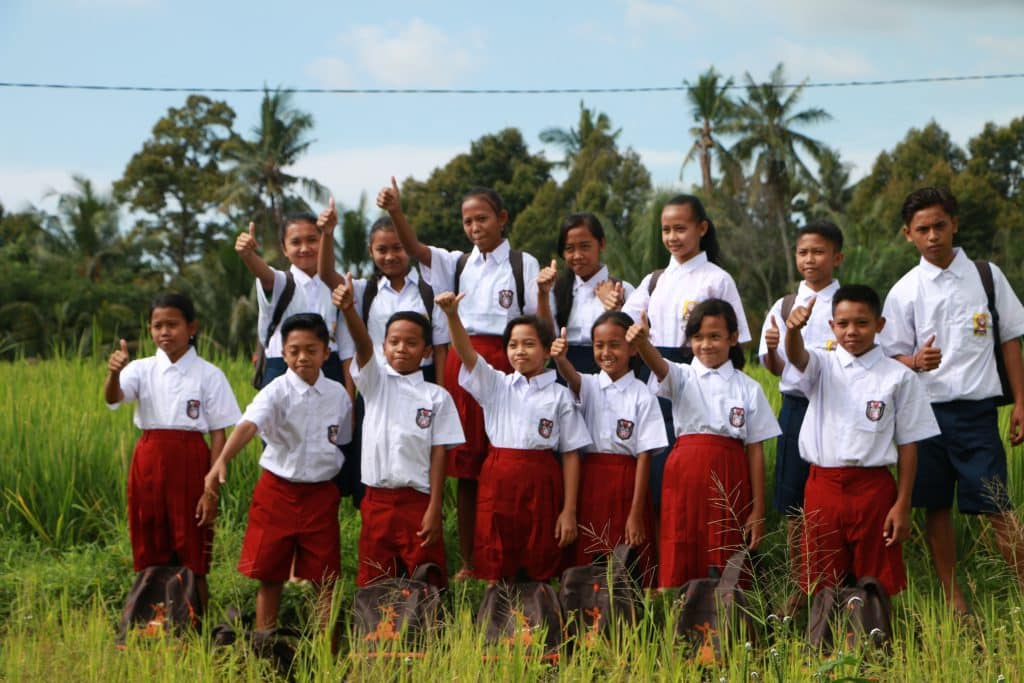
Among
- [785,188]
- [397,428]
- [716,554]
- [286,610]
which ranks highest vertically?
[785,188]

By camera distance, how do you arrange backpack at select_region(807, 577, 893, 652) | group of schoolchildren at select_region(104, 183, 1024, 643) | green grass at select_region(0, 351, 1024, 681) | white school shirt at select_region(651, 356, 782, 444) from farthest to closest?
1. white school shirt at select_region(651, 356, 782, 444)
2. group of schoolchildren at select_region(104, 183, 1024, 643)
3. backpack at select_region(807, 577, 893, 652)
4. green grass at select_region(0, 351, 1024, 681)

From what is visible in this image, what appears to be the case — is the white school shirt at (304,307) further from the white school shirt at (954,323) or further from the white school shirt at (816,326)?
the white school shirt at (954,323)

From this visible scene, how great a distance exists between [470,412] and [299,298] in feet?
3.50

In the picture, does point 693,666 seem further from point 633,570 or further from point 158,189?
point 158,189

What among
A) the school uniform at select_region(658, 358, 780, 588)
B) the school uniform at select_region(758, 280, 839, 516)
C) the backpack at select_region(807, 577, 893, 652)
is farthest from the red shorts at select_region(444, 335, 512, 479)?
the backpack at select_region(807, 577, 893, 652)

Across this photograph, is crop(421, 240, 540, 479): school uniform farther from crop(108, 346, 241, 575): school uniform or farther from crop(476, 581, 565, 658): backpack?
crop(108, 346, 241, 575): school uniform

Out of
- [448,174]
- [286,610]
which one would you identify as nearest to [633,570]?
[286,610]

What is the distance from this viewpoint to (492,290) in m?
5.82

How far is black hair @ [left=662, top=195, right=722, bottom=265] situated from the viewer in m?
5.65

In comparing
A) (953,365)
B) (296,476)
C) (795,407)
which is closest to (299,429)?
(296,476)

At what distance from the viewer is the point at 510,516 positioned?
5.28 meters

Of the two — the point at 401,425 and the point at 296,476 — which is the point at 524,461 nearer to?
the point at 401,425

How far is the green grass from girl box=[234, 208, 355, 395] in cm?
115

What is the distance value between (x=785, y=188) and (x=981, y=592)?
27591 millimetres
